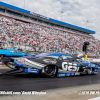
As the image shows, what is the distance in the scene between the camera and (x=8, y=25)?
23.9 metres

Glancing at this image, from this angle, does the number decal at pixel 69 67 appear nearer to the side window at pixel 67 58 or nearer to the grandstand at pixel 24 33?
the side window at pixel 67 58

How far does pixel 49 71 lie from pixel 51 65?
0.31 m

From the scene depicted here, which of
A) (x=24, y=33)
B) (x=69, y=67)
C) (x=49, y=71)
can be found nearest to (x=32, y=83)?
(x=49, y=71)

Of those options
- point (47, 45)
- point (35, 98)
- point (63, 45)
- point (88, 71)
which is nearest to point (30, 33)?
point (47, 45)

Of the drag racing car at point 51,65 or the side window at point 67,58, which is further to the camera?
the side window at point 67,58

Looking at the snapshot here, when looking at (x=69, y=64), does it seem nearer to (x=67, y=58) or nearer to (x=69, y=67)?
(x=69, y=67)

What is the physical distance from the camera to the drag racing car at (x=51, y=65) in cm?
534

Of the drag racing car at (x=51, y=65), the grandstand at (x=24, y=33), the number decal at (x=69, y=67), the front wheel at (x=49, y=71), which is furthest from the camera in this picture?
the grandstand at (x=24, y=33)

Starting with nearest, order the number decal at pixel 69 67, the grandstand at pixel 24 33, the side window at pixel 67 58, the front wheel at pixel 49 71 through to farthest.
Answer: the front wheel at pixel 49 71
the number decal at pixel 69 67
the side window at pixel 67 58
the grandstand at pixel 24 33

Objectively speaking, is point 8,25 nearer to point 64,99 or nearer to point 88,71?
point 88,71

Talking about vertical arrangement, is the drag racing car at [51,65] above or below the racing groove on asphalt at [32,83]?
above

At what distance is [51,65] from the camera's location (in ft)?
19.3

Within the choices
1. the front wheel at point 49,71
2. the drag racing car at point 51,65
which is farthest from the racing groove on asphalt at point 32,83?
the drag racing car at point 51,65

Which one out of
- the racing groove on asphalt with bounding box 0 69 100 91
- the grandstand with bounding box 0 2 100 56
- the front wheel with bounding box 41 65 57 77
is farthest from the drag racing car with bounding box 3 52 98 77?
the grandstand with bounding box 0 2 100 56
